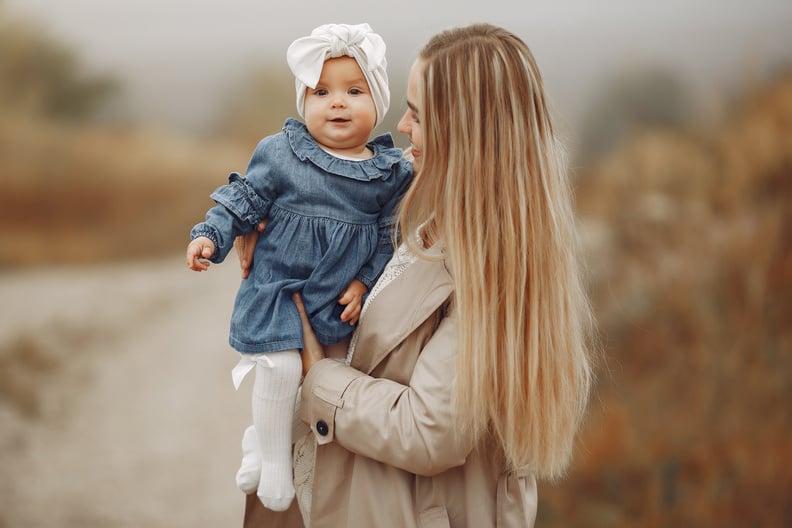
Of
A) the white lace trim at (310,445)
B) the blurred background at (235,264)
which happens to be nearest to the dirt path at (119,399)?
the blurred background at (235,264)

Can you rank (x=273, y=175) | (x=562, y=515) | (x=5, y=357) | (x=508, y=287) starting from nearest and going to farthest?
(x=508, y=287)
(x=273, y=175)
(x=562, y=515)
(x=5, y=357)

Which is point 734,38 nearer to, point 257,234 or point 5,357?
point 257,234

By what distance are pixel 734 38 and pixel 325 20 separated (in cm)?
301

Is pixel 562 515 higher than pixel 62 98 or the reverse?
the reverse

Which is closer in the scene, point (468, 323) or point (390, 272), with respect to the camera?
point (468, 323)

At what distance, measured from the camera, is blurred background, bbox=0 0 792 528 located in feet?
17.6

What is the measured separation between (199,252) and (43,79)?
18.6 ft

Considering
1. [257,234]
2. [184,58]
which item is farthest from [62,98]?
[257,234]

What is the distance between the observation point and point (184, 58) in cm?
664

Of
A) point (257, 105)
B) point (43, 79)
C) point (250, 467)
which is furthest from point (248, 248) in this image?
Answer: point (43, 79)

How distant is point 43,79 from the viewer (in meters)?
6.58

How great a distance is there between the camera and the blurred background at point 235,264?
5.38 meters

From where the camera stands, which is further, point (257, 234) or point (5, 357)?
point (5, 357)

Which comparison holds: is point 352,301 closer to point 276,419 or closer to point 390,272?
point 390,272
